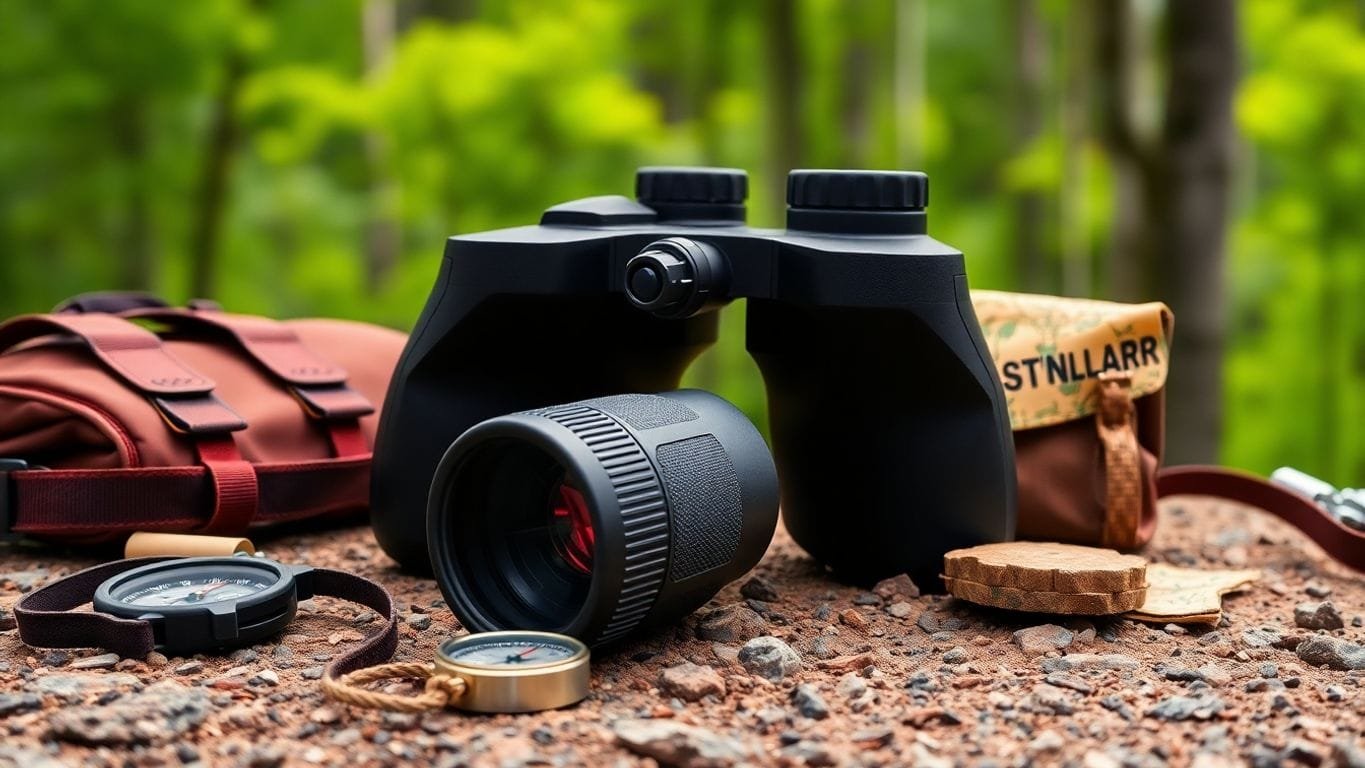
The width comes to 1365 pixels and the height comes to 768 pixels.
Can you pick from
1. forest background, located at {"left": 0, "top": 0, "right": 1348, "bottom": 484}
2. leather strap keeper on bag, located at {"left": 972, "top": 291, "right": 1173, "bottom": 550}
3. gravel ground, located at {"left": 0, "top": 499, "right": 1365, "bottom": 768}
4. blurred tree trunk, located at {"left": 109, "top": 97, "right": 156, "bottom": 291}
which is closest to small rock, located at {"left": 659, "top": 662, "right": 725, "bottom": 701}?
Answer: gravel ground, located at {"left": 0, "top": 499, "right": 1365, "bottom": 768}

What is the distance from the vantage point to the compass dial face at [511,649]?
6.25 ft

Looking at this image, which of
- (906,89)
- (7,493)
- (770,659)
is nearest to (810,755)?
(770,659)

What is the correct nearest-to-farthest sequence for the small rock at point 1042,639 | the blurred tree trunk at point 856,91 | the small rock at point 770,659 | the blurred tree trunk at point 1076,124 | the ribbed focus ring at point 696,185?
the small rock at point 770,659 → the small rock at point 1042,639 → the ribbed focus ring at point 696,185 → the blurred tree trunk at point 1076,124 → the blurred tree trunk at point 856,91

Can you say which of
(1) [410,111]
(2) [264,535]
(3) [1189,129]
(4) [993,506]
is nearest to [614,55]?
(1) [410,111]

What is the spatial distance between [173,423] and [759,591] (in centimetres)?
121

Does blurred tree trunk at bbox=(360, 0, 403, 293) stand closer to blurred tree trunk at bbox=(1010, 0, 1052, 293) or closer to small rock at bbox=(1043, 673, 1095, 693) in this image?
blurred tree trunk at bbox=(1010, 0, 1052, 293)

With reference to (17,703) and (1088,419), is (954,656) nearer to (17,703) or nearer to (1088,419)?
(1088,419)

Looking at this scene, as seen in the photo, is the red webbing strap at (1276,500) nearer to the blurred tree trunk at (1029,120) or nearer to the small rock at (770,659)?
the small rock at (770,659)

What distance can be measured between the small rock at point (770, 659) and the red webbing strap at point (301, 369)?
4.21 feet

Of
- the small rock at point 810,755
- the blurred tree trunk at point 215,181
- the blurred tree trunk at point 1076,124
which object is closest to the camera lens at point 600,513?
the small rock at point 810,755

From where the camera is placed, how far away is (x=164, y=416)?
2.74 m

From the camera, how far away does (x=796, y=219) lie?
8.16 feet

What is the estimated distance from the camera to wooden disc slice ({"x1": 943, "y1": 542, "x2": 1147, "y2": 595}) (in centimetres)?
224

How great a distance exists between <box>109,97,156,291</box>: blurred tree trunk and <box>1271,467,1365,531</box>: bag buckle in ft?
26.0
